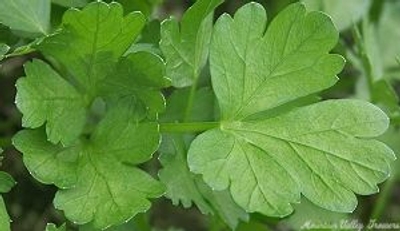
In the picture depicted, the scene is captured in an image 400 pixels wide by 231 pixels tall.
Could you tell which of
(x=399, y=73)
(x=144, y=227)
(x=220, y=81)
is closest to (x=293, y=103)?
(x=220, y=81)

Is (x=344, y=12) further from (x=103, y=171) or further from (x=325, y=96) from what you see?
(x=103, y=171)

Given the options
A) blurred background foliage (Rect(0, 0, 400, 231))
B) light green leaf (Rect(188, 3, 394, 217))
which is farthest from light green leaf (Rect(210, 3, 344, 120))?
blurred background foliage (Rect(0, 0, 400, 231))

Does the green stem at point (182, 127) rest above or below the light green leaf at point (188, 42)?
below

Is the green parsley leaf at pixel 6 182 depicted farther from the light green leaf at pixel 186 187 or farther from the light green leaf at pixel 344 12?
the light green leaf at pixel 344 12

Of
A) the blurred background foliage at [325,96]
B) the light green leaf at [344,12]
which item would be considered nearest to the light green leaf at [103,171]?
the blurred background foliage at [325,96]

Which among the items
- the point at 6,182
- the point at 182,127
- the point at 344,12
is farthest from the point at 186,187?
the point at 344,12

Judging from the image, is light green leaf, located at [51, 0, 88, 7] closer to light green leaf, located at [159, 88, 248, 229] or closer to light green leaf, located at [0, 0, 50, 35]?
light green leaf, located at [0, 0, 50, 35]

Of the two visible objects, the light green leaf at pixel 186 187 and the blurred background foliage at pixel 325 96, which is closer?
the light green leaf at pixel 186 187
